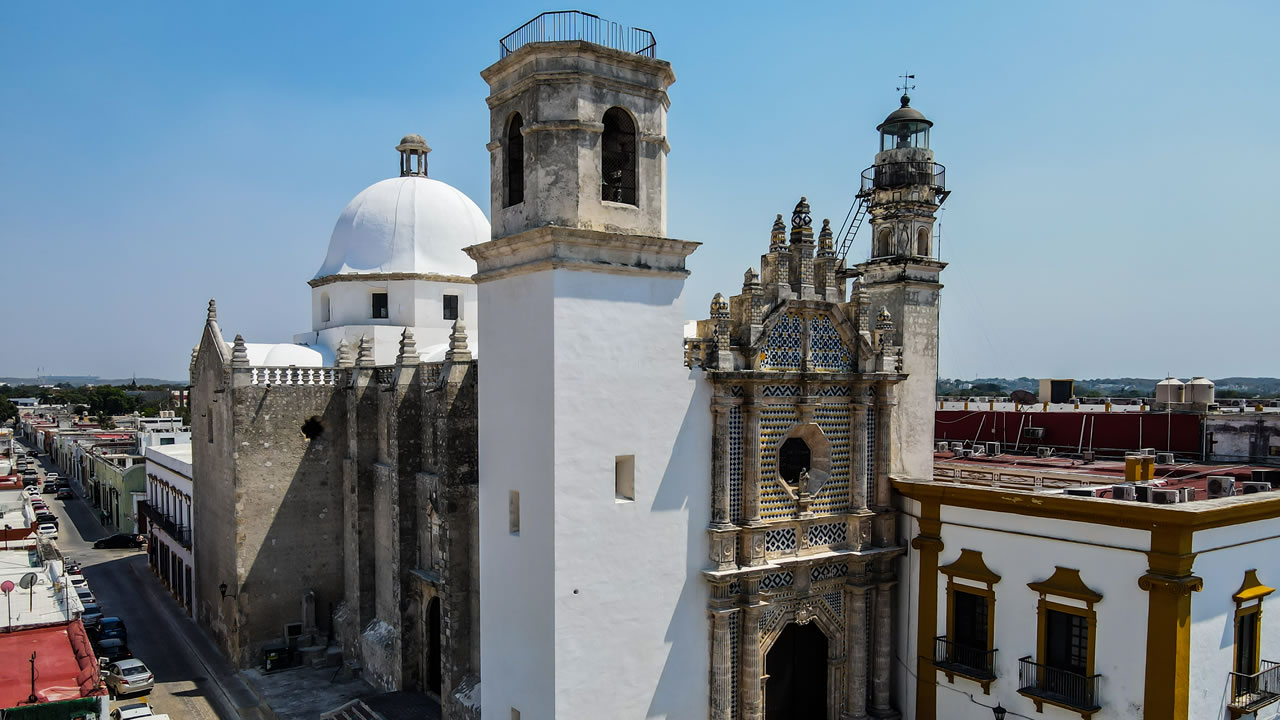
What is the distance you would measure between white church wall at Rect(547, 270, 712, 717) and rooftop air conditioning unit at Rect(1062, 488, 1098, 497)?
19.5 feet

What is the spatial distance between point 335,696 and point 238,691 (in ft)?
9.65

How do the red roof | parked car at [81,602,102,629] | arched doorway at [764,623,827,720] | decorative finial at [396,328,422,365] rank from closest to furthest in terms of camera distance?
the red roof < arched doorway at [764,623,827,720] < decorative finial at [396,328,422,365] < parked car at [81,602,102,629]

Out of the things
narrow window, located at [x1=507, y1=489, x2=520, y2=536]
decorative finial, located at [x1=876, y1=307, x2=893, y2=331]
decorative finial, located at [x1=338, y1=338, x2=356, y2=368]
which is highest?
decorative finial, located at [x1=876, y1=307, x2=893, y2=331]

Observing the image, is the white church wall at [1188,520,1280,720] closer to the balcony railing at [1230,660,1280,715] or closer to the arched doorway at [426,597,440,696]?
the balcony railing at [1230,660,1280,715]

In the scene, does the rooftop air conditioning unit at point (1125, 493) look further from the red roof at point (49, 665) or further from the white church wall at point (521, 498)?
the red roof at point (49, 665)

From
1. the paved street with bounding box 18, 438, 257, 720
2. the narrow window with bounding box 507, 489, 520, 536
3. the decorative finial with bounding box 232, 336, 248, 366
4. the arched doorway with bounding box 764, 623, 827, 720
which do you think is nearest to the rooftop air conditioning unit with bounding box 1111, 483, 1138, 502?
the arched doorway with bounding box 764, 623, 827, 720

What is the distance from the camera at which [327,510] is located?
2236 centimetres

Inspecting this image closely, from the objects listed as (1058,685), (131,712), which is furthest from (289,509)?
(1058,685)

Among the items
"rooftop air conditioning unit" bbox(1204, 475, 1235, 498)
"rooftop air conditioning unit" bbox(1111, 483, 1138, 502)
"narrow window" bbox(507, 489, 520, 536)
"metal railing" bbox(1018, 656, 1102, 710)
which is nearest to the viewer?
"metal railing" bbox(1018, 656, 1102, 710)

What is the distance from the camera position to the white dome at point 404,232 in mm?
25094

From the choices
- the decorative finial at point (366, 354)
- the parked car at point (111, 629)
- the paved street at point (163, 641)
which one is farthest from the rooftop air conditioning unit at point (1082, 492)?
the parked car at point (111, 629)

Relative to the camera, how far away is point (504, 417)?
13047 mm

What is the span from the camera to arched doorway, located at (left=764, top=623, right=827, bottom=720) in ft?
49.8

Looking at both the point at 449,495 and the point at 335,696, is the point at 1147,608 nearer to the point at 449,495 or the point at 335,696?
the point at 449,495
